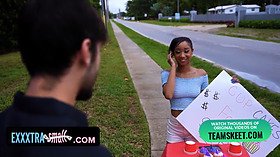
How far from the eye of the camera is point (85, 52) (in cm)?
102

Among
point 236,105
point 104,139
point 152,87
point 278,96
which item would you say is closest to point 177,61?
point 236,105

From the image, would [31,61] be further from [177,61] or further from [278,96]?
[278,96]

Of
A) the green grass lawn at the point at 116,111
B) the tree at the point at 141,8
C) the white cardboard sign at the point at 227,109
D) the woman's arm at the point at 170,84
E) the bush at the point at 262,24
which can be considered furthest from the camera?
the tree at the point at 141,8

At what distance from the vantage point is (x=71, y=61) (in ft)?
3.34

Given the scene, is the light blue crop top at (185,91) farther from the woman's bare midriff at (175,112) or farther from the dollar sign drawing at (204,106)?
the dollar sign drawing at (204,106)

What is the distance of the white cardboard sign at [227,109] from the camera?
2.53 meters

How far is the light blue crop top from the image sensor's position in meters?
3.03

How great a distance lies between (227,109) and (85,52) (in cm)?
176

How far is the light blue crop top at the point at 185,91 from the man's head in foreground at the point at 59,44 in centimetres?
203

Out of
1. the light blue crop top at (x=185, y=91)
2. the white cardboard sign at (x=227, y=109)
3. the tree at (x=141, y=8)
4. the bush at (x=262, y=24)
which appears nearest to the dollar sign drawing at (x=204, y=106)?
the white cardboard sign at (x=227, y=109)

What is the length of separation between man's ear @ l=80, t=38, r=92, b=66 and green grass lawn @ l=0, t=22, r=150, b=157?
1586mm

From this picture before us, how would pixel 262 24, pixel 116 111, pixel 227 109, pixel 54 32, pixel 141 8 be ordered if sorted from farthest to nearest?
pixel 141 8, pixel 262 24, pixel 116 111, pixel 227 109, pixel 54 32

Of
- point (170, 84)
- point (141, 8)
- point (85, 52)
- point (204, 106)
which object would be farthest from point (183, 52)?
point (141, 8)

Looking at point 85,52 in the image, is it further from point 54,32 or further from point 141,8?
point 141,8
